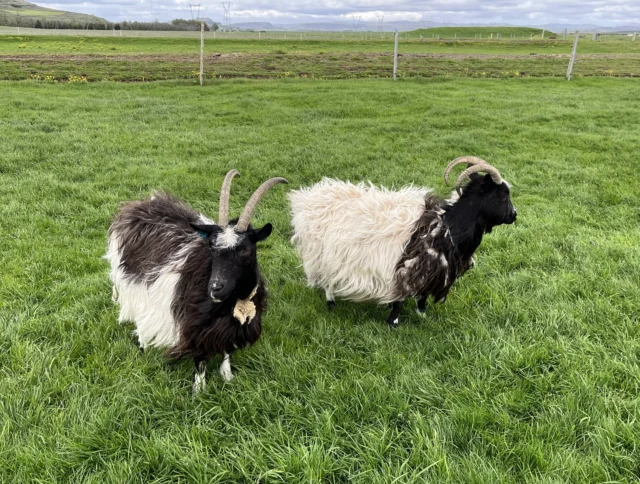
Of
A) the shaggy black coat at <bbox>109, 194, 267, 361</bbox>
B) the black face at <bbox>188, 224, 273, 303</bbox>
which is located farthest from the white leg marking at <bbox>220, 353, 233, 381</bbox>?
the black face at <bbox>188, 224, 273, 303</bbox>

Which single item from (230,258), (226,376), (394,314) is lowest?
(226,376)

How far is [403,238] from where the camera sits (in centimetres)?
449

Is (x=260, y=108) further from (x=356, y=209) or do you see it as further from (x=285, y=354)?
(x=285, y=354)

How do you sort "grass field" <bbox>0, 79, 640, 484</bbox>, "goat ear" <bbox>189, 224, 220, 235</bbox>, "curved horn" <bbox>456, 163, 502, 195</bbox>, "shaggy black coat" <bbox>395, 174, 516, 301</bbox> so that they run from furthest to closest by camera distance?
"shaggy black coat" <bbox>395, 174, 516, 301</bbox>
"curved horn" <bbox>456, 163, 502, 195</bbox>
"goat ear" <bbox>189, 224, 220, 235</bbox>
"grass field" <bbox>0, 79, 640, 484</bbox>

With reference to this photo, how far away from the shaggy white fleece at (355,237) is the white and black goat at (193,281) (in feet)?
3.74

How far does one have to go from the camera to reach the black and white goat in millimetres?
4434

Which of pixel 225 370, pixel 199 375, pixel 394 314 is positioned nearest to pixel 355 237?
pixel 394 314

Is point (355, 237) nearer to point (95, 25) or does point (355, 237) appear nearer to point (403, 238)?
point (403, 238)

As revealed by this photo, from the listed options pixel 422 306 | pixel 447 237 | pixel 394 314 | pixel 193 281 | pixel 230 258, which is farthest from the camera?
pixel 422 306

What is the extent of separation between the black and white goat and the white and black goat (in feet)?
3.84

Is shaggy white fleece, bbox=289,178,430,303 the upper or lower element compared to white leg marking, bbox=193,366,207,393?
upper

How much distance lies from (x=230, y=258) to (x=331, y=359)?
56.0 inches

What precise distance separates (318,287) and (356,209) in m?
1.05

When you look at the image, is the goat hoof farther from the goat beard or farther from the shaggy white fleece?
the shaggy white fleece
